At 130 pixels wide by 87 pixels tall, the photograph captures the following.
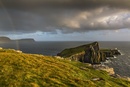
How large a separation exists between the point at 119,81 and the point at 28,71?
29061 millimetres

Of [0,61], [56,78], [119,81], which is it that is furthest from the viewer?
[119,81]

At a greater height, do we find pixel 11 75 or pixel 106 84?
pixel 11 75

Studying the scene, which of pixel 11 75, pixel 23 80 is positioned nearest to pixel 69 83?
pixel 23 80

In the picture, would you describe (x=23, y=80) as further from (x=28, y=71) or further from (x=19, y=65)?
(x=19, y=65)

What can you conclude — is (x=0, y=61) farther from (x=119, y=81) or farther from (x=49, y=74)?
(x=119, y=81)

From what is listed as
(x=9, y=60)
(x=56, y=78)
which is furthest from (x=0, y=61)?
(x=56, y=78)

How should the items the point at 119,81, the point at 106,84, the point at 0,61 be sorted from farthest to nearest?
the point at 119,81
the point at 0,61
the point at 106,84

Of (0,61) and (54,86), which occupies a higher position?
(0,61)

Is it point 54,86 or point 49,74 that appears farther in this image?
point 49,74

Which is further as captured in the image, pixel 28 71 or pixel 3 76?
pixel 28 71

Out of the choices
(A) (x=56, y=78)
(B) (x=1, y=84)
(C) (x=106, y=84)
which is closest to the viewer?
(B) (x=1, y=84)

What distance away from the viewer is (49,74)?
47.7 meters

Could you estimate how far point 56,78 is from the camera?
1791 inches

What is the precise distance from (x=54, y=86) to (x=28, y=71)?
35.4ft
